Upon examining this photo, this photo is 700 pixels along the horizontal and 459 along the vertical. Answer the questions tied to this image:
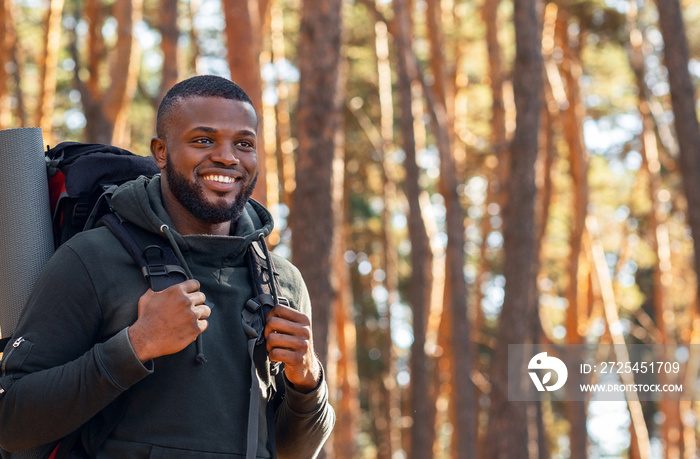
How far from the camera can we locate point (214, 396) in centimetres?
237

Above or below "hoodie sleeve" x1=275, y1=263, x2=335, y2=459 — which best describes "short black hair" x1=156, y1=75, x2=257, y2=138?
above

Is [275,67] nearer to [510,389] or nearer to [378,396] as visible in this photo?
[510,389]

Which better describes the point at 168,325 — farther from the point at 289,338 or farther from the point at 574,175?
the point at 574,175

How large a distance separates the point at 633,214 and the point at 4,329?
80.4ft

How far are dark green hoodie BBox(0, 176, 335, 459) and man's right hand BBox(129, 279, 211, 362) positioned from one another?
35 mm

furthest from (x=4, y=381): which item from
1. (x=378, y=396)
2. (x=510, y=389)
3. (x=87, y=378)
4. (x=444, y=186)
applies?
(x=378, y=396)

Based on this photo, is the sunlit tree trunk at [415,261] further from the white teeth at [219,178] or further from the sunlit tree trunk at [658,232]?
the white teeth at [219,178]

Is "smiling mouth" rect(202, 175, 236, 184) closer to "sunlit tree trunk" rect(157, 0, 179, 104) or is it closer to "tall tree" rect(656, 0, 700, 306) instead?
"sunlit tree trunk" rect(157, 0, 179, 104)

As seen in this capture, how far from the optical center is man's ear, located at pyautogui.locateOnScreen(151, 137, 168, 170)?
8.61ft

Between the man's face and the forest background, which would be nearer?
the man's face

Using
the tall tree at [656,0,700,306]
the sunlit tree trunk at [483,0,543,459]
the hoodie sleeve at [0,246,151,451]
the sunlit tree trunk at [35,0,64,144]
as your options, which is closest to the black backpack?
the hoodie sleeve at [0,246,151,451]

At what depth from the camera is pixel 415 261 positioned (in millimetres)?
15086

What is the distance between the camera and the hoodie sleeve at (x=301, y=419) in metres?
2.56

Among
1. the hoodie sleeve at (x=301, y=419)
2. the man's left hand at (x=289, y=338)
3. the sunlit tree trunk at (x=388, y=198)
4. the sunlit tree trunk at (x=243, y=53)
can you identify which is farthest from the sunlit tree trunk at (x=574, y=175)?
the man's left hand at (x=289, y=338)
